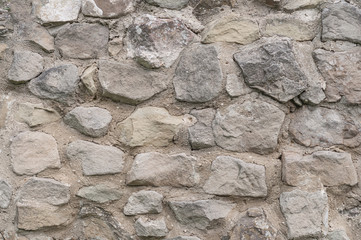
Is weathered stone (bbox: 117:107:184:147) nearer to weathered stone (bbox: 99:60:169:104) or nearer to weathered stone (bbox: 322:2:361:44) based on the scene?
weathered stone (bbox: 99:60:169:104)

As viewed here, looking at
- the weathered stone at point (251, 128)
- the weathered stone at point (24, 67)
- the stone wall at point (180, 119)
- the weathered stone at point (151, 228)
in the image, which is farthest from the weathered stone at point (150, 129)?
the weathered stone at point (24, 67)

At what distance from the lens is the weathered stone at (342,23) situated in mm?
1366

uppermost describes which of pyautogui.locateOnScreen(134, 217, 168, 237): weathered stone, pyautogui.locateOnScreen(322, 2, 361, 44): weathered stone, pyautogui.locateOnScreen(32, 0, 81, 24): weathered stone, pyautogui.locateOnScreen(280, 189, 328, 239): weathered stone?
pyautogui.locateOnScreen(322, 2, 361, 44): weathered stone

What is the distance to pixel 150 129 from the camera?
1.35 metres

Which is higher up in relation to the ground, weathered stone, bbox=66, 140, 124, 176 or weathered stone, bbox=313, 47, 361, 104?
weathered stone, bbox=313, 47, 361, 104

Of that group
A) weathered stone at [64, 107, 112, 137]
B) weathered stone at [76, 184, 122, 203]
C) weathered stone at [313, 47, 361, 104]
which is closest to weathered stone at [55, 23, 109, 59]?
weathered stone at [64, 107, 112, 137]

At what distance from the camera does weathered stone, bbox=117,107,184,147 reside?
134 centimetres

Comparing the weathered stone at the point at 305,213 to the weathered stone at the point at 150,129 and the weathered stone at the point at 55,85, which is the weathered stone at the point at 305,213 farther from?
the weathered stone at the point at 55,85

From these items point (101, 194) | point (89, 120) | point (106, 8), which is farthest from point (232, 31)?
point (101, 194)

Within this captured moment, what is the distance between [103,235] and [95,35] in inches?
26.3

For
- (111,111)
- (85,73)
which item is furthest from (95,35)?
(111,111)

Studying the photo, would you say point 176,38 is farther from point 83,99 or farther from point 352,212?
point 352,212

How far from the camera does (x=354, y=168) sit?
129cm

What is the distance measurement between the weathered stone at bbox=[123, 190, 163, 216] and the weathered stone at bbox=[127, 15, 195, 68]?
1.38 ft
